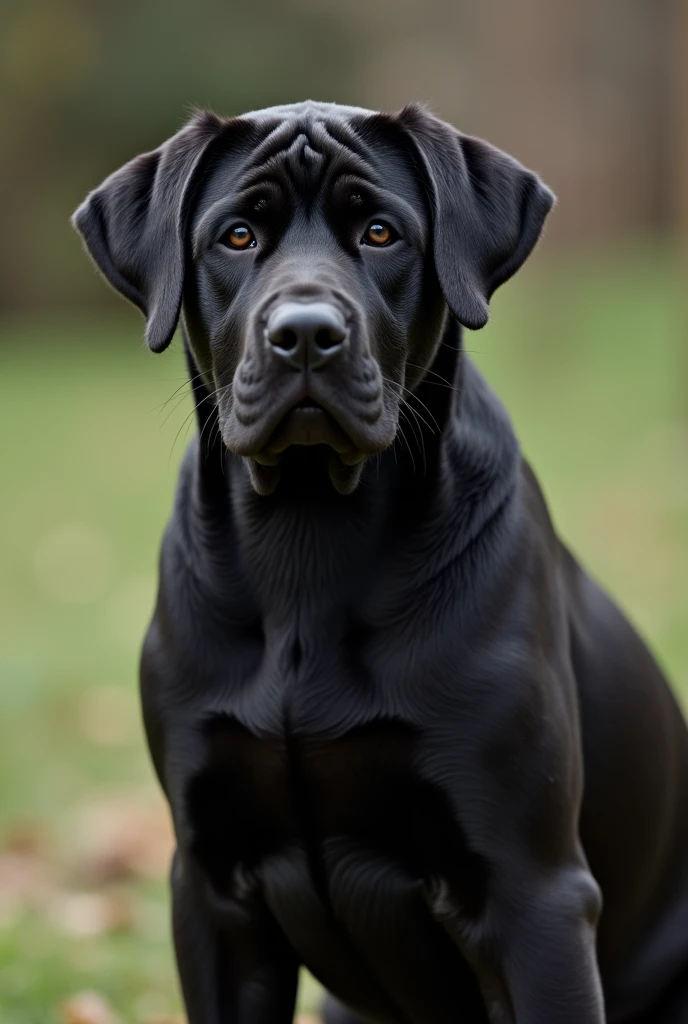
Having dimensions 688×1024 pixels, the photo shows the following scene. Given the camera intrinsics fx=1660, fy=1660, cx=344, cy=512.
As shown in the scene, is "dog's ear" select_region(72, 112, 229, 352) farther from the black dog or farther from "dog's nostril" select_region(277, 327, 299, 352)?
"dog's nostril" select_region(277, 327, 299, 352)

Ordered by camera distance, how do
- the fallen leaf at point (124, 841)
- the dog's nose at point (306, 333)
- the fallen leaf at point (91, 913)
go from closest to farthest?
the dog's nose at point (306, 333) → the fallen leaf at point (91, 913) → the fallen leaf at point (124, 841)

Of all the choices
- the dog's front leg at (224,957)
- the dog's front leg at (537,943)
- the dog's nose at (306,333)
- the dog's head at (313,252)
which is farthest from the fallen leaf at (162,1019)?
the dog's nose at (306,333)

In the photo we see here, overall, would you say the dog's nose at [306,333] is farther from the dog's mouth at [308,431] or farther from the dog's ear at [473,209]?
the dog's ear at [473,209]

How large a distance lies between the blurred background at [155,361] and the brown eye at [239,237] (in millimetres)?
812

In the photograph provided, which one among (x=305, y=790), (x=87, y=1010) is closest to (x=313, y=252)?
(x=305, y=790)

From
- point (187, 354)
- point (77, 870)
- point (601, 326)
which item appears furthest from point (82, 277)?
point (187, 354)

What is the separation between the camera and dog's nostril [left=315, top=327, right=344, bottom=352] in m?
2.53

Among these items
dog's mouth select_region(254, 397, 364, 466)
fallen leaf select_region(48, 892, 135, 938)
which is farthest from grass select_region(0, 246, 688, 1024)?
dog's mouth select_region(254, 397, 364, 466)

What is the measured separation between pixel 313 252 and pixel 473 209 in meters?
0.31

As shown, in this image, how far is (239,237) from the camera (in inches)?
110

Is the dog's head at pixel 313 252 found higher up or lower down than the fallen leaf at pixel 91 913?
higher up

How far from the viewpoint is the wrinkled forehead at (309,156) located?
275 centimetres

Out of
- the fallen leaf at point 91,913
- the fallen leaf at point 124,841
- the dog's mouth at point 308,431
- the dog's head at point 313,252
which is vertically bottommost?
the fallen leaf at point 91,913

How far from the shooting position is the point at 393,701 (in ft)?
8.87
